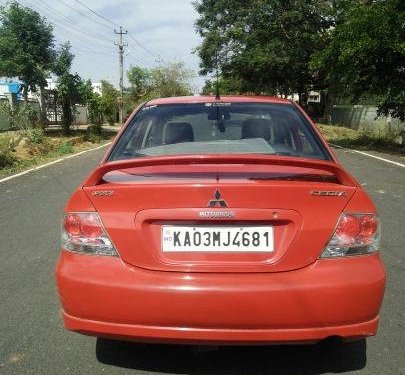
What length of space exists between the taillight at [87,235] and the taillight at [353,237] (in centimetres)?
111

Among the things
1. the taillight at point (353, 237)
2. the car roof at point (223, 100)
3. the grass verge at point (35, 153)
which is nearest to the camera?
the taillight at point (353, 237)

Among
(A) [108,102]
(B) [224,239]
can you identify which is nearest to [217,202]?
(B) [224,239]

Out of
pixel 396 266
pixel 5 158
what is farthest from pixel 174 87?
pixel 396 266

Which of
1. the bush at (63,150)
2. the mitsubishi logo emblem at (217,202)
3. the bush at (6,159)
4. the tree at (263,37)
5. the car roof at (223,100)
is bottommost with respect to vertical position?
the bush at (63,150)

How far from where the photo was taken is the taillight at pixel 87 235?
2861mm

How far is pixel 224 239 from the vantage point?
9.11ft

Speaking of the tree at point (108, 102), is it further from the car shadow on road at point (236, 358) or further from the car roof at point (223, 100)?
the car shadow on road at point (236, 358)

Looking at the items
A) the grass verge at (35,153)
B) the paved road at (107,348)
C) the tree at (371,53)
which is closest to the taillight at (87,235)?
the paved road at (107,348)

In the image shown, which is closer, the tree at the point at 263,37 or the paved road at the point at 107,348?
the paved road at the point at 107,348

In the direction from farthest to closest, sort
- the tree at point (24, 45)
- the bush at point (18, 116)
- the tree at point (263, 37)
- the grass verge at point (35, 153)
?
the tree at point (263, 37) < the tree at point (24, 45) < the bush at point (18, 116) < the grass verge at point (35, 153)

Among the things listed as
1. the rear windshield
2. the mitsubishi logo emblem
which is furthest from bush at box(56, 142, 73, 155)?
the mitsubishi logo emblem

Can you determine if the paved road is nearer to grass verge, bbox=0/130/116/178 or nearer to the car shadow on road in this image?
the car shadow on road

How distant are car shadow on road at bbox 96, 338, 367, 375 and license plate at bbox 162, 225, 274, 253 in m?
0.65

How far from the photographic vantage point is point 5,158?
572 inches
